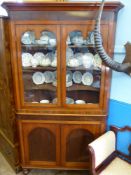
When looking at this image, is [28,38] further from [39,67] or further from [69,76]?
[69,76]

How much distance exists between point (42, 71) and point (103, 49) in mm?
657

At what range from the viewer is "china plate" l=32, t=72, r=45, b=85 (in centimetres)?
201

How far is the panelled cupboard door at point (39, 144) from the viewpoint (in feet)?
6.72

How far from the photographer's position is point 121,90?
1923 millimetres

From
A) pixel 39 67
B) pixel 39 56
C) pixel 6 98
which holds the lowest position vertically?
pixel 6 98

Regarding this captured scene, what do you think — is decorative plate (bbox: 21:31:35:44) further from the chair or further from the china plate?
the chair

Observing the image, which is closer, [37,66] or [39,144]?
[37,66]

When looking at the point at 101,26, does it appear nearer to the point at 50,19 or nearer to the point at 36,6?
the point at 50,19

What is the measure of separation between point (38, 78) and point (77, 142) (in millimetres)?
769

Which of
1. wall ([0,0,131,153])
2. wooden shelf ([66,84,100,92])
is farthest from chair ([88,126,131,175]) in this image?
wooden shelf ([66,84,100,92])

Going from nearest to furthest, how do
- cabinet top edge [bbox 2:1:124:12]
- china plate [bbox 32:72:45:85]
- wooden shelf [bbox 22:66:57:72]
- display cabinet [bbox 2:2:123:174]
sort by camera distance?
cabinet top edge [bbox 2:1:124:12]
display cabinet [bbox 2:2:123:174]
wooden shelf [bbox 22:66:57:72]
china plate [bbox 32:72:45:85]

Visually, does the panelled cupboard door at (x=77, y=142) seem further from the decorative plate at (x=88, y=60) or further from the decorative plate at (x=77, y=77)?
the decorative plate at (x=88, y=60)

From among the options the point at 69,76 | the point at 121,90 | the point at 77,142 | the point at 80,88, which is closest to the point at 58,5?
the point at 69,76

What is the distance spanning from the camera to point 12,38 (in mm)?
1766
